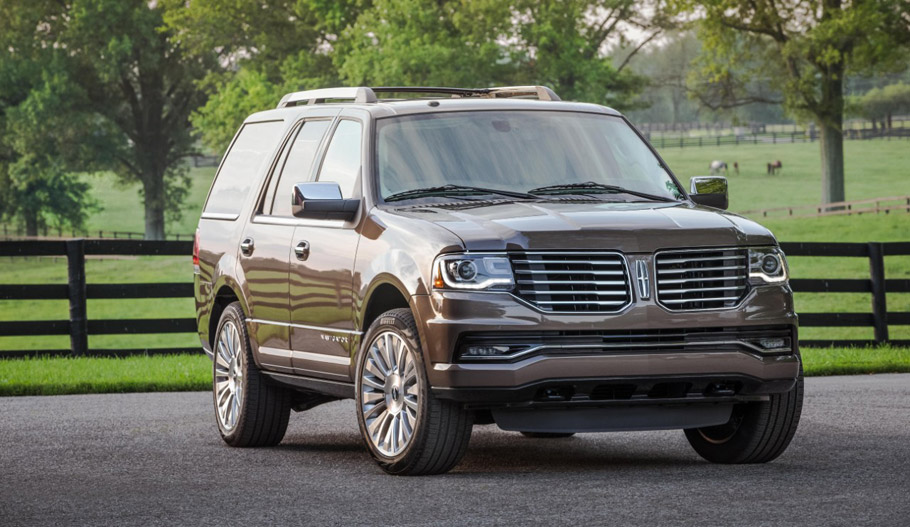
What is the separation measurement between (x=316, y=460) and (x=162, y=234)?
169 ft

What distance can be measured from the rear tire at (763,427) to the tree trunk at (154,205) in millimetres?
51585

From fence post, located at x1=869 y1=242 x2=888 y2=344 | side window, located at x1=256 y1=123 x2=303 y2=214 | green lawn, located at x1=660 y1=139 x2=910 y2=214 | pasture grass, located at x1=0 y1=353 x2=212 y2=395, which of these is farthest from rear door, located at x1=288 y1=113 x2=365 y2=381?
green lawn, located at x1=660 y1=139 x2=910 y2=214

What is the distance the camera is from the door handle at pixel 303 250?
922cm

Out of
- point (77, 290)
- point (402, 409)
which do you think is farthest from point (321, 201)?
point (77, 290)

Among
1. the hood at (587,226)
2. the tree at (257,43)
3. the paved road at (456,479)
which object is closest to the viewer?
the paved road at (456,479)

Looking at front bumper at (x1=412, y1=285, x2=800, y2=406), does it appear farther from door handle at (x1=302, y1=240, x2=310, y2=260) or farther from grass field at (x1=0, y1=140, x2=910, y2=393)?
grass field at (x1=0, y1=140, x2=910, y2=393)

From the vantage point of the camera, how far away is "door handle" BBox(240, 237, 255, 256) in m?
10.0

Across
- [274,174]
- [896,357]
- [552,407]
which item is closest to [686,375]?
[552,407]

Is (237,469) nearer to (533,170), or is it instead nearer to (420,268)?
(420,268)

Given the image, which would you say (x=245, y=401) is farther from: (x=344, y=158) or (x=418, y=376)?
(x=418, y=376)

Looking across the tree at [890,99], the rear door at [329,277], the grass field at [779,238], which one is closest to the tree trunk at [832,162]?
the grass field at [779,238]

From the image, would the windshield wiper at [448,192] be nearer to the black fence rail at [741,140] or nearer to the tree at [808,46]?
the tree at [808,46]

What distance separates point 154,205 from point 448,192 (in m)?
51.1

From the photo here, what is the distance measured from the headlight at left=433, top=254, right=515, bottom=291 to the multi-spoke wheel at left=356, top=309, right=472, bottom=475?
1.26ft
